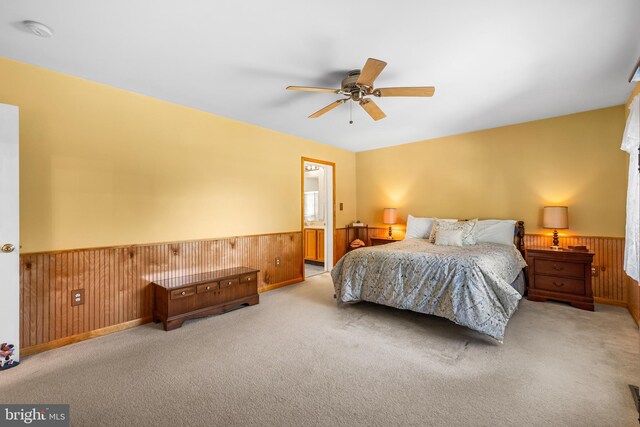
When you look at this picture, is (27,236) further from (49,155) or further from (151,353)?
(151,353)

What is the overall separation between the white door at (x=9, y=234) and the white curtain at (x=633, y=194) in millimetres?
4552

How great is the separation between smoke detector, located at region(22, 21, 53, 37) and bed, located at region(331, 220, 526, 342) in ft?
11.0

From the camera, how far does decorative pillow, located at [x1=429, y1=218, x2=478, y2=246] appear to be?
3938mm

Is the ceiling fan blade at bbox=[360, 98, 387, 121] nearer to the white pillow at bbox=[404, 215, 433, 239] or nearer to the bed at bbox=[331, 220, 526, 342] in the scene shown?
the bed at bbox=[331, 220, 526, 342]

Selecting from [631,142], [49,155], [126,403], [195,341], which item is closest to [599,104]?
[631,142]

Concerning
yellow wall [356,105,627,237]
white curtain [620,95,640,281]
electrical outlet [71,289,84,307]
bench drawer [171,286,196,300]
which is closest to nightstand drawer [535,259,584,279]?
yellow wall [356,105,627,237]

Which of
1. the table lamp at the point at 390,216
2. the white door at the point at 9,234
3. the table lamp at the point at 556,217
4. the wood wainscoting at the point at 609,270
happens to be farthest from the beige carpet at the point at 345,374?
the table lamp at the point at 390,216

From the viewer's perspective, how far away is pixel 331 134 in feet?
15.3

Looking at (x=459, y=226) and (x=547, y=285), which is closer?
(x=547, y=285)

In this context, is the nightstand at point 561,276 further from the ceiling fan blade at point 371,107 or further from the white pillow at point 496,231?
the ceiling fan blade at point 371,107

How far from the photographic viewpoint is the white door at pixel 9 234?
2.16 meters

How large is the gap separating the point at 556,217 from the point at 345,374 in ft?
11.3

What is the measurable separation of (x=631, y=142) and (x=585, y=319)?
6.88ft

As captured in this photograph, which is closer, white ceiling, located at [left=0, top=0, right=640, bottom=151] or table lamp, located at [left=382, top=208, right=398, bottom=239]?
white ceiling, located at [left=0, top=0, right=640, bottom=151]
